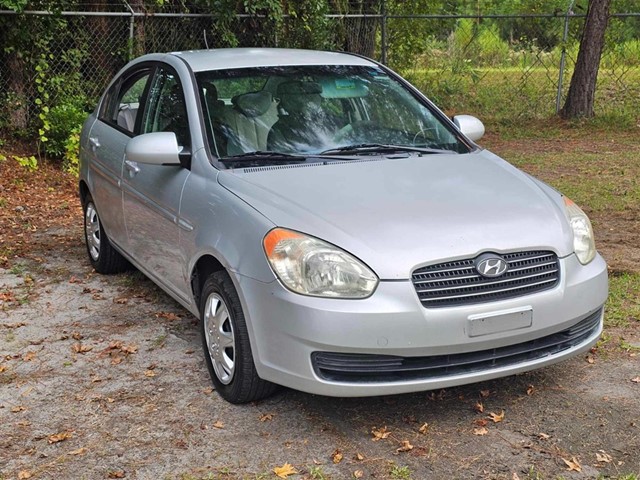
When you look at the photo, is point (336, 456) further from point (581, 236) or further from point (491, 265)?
point (581, 236)

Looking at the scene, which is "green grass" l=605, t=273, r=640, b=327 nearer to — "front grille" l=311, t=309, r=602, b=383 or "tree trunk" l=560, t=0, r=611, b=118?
"front grille" l=311, t=309, r=602, b=383

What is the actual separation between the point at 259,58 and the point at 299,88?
0.43 metres

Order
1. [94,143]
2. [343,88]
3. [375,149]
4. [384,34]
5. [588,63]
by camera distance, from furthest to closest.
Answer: [384,34] < [588,63] < [94,143] < [343,88] < [375,149]

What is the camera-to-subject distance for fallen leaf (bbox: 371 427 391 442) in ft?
13.3

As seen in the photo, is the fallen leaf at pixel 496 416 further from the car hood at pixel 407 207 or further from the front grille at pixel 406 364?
the car hood at pixel 407 207

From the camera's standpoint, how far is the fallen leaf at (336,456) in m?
3.84

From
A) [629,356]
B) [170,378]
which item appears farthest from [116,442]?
[629,356]

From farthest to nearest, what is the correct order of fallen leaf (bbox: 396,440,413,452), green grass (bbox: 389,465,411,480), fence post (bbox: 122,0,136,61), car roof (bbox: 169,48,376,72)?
fence post (bbox: 122,0,136,61), car roof (bbox: 169,48,376,72), fallen leaf (bbox: 396,440,413,452), green grass (bbox: 389,465,411,480)

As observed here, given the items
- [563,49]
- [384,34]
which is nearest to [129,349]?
[384,34]

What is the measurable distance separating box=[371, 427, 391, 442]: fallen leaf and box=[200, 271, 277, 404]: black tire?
56cm

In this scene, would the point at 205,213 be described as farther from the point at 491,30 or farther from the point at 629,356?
the point at 491,30

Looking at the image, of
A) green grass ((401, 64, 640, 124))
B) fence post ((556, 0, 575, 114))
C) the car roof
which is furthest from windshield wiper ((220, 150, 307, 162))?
fence post ((556, 0, 575, 114))

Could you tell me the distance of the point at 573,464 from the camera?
3.77 metres

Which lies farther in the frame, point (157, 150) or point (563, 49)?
point (563, 49)
